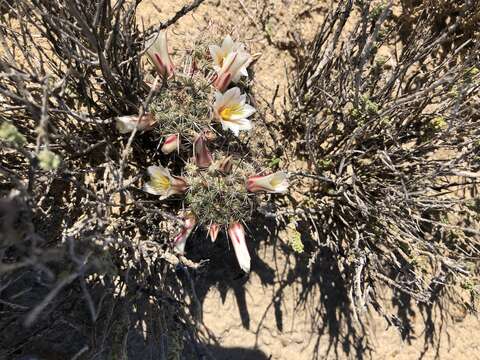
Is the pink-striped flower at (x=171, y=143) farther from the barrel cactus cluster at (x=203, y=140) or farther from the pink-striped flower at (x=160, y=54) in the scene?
the pink-striped flower at (x=160, y=54)

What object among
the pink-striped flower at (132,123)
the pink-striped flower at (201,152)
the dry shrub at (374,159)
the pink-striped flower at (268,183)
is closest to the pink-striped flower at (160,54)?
the pink-striped flower at (132,123)

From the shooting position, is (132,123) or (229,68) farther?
(229,68)

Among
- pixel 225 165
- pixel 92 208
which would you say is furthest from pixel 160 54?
pixel 92 208

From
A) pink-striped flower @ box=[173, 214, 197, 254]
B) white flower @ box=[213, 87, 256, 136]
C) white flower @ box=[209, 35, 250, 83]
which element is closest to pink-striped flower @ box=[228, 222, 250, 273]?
pink-striped flower @ box=[173, 214, 197, 254]

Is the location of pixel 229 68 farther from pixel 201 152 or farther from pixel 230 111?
pixel 201 152

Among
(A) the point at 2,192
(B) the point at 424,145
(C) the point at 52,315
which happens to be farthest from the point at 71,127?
(B) the point at 424,145

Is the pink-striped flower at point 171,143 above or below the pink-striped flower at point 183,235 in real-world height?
above
